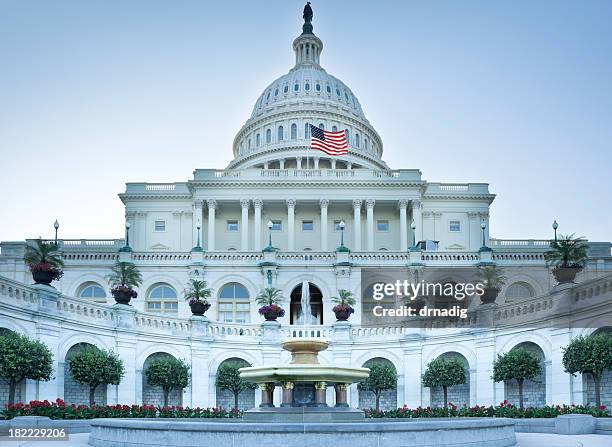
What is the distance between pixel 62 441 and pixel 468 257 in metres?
46.4

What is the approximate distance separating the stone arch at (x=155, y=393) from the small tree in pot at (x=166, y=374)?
62 centimetres

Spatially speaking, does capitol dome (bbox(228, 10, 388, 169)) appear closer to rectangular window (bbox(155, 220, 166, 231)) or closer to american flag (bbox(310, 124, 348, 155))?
american flag (bbox(310, 124, 348, 155))

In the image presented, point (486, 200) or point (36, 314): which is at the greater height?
point (486, 200)

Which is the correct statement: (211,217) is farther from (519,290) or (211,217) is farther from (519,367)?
(519,367)

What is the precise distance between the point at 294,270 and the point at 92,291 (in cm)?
1629

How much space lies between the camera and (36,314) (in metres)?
34.7

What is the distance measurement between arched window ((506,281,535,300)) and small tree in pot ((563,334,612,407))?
33.6m

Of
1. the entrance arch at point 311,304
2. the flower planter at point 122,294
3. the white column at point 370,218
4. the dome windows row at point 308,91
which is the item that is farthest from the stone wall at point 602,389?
the dome windows row at point 308,91

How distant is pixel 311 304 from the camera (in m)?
63.9

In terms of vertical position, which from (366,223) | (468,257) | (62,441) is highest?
(366,223)

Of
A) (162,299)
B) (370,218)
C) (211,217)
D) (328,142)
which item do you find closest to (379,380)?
(162,299)

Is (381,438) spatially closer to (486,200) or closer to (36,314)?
(36,314)

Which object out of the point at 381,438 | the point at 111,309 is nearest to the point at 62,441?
the point at 381,438

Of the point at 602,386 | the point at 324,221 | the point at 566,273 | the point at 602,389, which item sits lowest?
the point at 602,389
